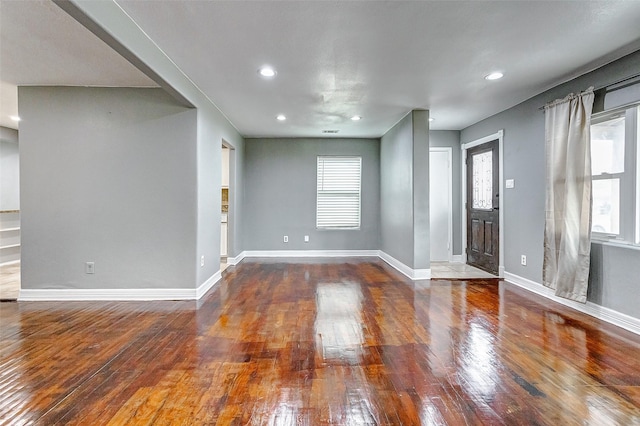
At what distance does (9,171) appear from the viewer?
6457 millimetres

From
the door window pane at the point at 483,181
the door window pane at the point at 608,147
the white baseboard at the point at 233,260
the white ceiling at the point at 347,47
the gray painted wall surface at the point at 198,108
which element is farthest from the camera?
the white baseboard at the point at 233,260

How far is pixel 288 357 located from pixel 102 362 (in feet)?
4.27

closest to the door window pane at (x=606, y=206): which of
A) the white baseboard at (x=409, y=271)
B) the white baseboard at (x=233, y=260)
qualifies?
the white baseboard at (x=409, y=271)

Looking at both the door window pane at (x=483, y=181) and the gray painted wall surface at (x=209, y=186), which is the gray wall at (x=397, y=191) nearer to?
the door window pane at (x=483, y=181)

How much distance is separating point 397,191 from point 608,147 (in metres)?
2.94

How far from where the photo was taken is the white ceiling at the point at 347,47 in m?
2.39

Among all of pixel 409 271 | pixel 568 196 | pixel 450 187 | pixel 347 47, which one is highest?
pixel 347 47

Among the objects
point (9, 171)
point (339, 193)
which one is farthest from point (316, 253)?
point (9, 171)

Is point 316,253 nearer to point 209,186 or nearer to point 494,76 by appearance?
point 209,186

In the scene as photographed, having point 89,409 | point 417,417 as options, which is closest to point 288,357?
point 417,417

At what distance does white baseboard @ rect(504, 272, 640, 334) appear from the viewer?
3.04 meters

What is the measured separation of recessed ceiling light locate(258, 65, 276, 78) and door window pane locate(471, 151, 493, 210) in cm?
374

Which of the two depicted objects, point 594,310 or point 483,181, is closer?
point 594,310

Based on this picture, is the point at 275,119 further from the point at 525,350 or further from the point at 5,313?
the point at 525,350
